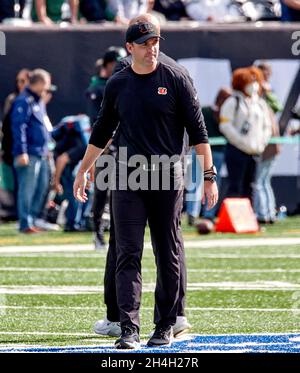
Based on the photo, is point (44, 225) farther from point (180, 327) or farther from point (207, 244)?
point (180, 327)

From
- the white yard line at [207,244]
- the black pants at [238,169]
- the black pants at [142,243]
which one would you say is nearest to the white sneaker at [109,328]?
the black pants at [142,243]

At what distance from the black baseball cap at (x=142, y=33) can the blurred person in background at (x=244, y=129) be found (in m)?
9.71

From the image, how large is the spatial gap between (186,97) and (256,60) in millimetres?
11990

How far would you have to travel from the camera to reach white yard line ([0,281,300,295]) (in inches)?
485

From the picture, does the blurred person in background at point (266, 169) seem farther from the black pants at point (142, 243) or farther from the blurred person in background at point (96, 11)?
the black pants at point (142, 243)

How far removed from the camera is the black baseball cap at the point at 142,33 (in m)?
9.02

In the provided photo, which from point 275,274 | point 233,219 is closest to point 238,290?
point 275,274

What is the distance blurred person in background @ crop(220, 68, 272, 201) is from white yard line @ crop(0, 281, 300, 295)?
6167 mm

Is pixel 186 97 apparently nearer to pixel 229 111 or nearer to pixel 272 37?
pixel 229 111

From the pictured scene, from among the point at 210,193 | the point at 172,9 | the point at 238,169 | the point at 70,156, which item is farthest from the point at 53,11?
the point at 210,193

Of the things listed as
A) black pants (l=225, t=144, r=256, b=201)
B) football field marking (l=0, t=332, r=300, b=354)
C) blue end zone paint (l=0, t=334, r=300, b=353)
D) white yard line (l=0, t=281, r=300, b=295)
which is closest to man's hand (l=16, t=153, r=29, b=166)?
black pants (l=225, t=144, r=256, b=201)

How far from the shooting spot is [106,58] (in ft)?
49.0
